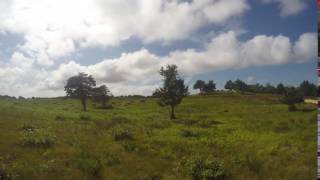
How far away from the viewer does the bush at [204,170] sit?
60.0ft

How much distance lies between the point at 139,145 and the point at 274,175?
11.4m

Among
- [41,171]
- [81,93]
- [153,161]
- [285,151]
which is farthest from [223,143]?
[81,93]

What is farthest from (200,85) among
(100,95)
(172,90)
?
(172,90)

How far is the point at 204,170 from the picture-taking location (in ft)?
61.6

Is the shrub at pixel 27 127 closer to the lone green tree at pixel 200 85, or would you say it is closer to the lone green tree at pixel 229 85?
the lone green tree at pixel 200 85

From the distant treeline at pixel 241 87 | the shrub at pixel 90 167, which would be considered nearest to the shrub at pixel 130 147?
the shrub at pixel 90 167

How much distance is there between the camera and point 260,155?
2636 cm

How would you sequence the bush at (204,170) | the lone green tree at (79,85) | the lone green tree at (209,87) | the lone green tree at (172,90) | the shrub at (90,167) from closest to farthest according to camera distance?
the shrub at (90,167) → the bush at (204,170) → the lone green tree at (172,90) → the lone green tree at (79,85) → the lone green tree at (209,87)

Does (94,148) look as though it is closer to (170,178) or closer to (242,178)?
(170,178)

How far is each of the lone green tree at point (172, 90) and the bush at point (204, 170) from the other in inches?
2032

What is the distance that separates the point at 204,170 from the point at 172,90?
175 ft

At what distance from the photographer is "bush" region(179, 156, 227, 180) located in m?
18.3

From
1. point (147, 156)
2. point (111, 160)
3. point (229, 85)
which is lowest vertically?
point (147, 156)

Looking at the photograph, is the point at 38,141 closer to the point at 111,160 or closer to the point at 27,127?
the point at 111,160
